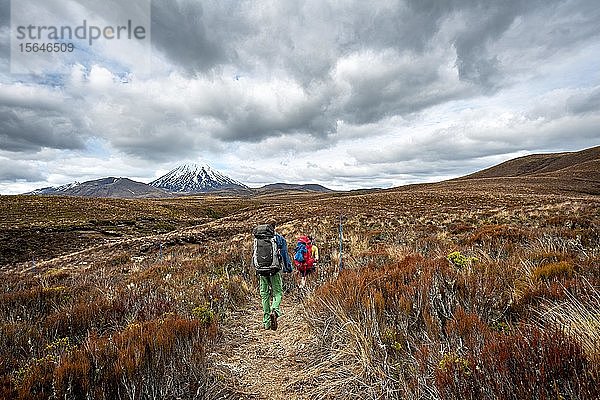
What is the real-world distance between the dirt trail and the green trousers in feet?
0.70

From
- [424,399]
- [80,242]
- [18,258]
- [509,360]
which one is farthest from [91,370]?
[80,242]

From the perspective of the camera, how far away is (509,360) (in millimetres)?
1943

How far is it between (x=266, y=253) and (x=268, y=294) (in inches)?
29.9

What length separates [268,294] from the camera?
550 centimetres

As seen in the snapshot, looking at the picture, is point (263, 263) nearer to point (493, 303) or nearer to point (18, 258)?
point (493, 303)

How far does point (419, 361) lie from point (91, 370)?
9.54 feet

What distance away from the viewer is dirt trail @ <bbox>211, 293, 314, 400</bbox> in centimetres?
331

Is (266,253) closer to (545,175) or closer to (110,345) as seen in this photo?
(110,345)

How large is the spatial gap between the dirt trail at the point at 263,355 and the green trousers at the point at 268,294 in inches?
8.4

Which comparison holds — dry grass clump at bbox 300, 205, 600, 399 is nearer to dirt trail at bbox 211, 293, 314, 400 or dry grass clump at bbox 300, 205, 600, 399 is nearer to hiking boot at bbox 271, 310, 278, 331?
dirt trail at bbox 211, 293, 314, 400

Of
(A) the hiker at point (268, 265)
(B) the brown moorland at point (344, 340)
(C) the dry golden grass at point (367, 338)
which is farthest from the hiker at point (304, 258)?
(C) the dry golden grass at point (367, 338)

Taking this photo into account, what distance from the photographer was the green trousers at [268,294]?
17.4 ft

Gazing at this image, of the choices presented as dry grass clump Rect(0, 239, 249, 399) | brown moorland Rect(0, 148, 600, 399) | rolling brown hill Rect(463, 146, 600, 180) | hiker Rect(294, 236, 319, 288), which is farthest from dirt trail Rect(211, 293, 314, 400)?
rolling brown hill Rect(463, 146, 600, 180)

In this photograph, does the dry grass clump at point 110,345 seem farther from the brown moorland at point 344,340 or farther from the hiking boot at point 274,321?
the hiking boot at point 274,321
